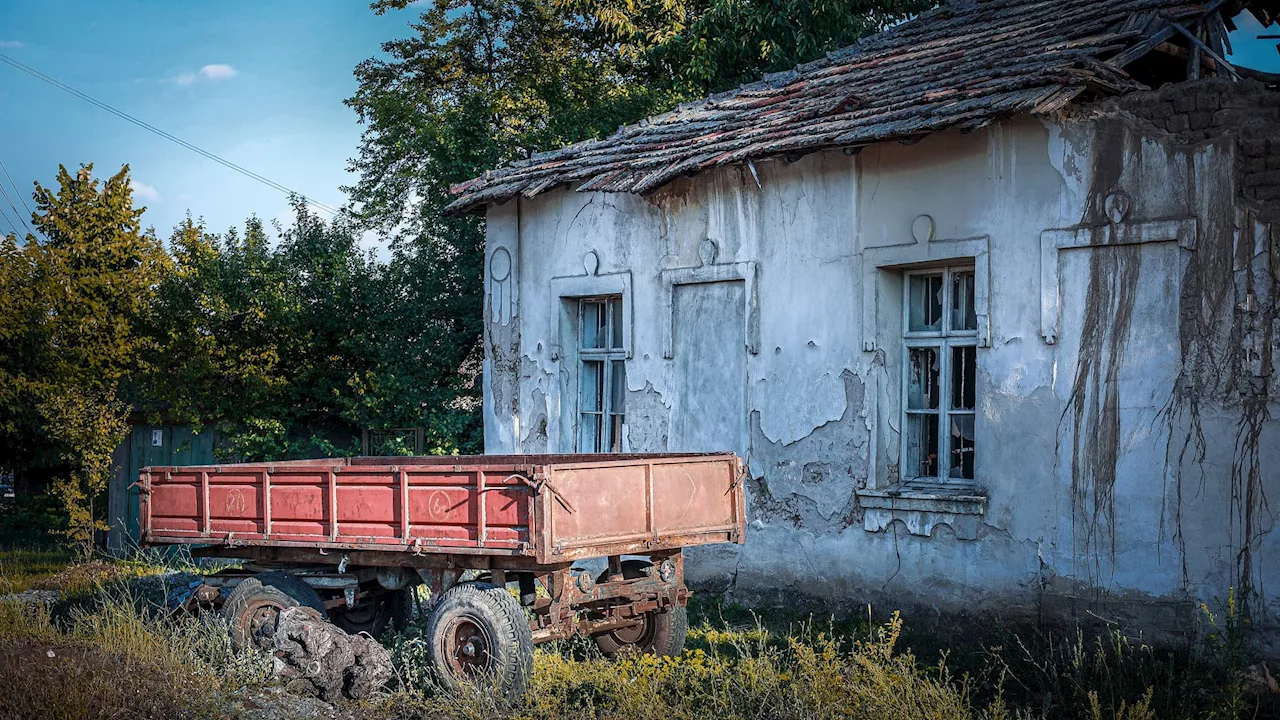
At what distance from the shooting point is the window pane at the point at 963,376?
355 inches

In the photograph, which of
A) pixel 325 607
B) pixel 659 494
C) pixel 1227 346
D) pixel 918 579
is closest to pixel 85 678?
pixel 325 607

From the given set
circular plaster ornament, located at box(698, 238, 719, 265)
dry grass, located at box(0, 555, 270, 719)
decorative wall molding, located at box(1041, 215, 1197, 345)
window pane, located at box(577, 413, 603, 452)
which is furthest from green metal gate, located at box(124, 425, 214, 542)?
decorative wall molding, located at box(1041, 215, 1197, 345)

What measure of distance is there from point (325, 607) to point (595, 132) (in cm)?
855

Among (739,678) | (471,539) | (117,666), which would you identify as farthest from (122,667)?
(739,678)

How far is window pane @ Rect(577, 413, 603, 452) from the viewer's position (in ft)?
38.5

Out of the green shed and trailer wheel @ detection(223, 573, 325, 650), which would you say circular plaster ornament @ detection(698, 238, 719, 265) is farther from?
the green shed

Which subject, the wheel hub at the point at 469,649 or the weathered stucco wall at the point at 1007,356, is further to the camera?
the weathered stucco wall at the point at 1007,356

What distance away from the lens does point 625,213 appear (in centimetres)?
1126

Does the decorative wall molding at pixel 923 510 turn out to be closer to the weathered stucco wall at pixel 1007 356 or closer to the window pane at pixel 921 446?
the weathered stucco wall at pixel 1007 356

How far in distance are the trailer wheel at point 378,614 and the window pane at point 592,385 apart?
3094 millimetres

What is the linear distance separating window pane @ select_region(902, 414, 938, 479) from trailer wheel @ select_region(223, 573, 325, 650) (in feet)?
15.7

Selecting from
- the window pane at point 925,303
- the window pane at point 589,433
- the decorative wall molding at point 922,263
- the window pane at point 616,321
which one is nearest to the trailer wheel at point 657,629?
the decorative wall molding at point 922,263

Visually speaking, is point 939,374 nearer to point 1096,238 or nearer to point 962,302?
point 962,302

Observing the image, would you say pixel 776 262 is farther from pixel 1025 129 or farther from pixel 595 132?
pixel 595 132
